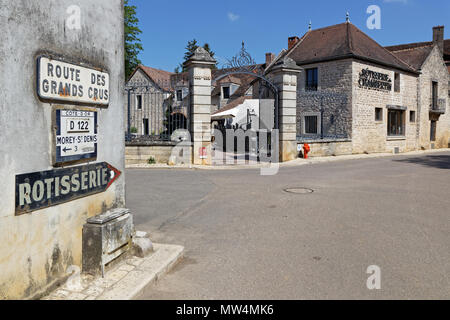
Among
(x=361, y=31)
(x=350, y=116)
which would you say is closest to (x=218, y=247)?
(x=350, y=116)

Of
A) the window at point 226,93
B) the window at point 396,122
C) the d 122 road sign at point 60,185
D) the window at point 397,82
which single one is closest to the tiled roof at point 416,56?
the window at point 397,82

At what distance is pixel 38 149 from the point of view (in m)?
2.88

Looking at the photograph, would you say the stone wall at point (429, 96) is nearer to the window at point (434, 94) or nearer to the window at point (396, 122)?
the window at point (434, 94)

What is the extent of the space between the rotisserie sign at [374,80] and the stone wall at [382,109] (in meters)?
0.21

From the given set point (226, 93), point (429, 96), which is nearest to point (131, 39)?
point (226, 93)

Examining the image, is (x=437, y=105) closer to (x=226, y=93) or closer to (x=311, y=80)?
(x=311, y=80)

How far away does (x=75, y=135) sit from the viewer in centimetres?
329

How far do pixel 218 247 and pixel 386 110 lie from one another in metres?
22.7

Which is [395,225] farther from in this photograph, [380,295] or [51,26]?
Result: [51,26]

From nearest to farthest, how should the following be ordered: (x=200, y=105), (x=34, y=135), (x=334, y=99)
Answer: (x=34, y=135)
(x=200, y=105)
(x=334, y=99)

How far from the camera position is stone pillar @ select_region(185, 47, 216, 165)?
13469mm

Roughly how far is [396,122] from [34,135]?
2648cm

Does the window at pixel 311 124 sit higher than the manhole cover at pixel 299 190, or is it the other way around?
the window at pixel 311 124

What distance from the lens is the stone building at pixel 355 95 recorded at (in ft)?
70.0
